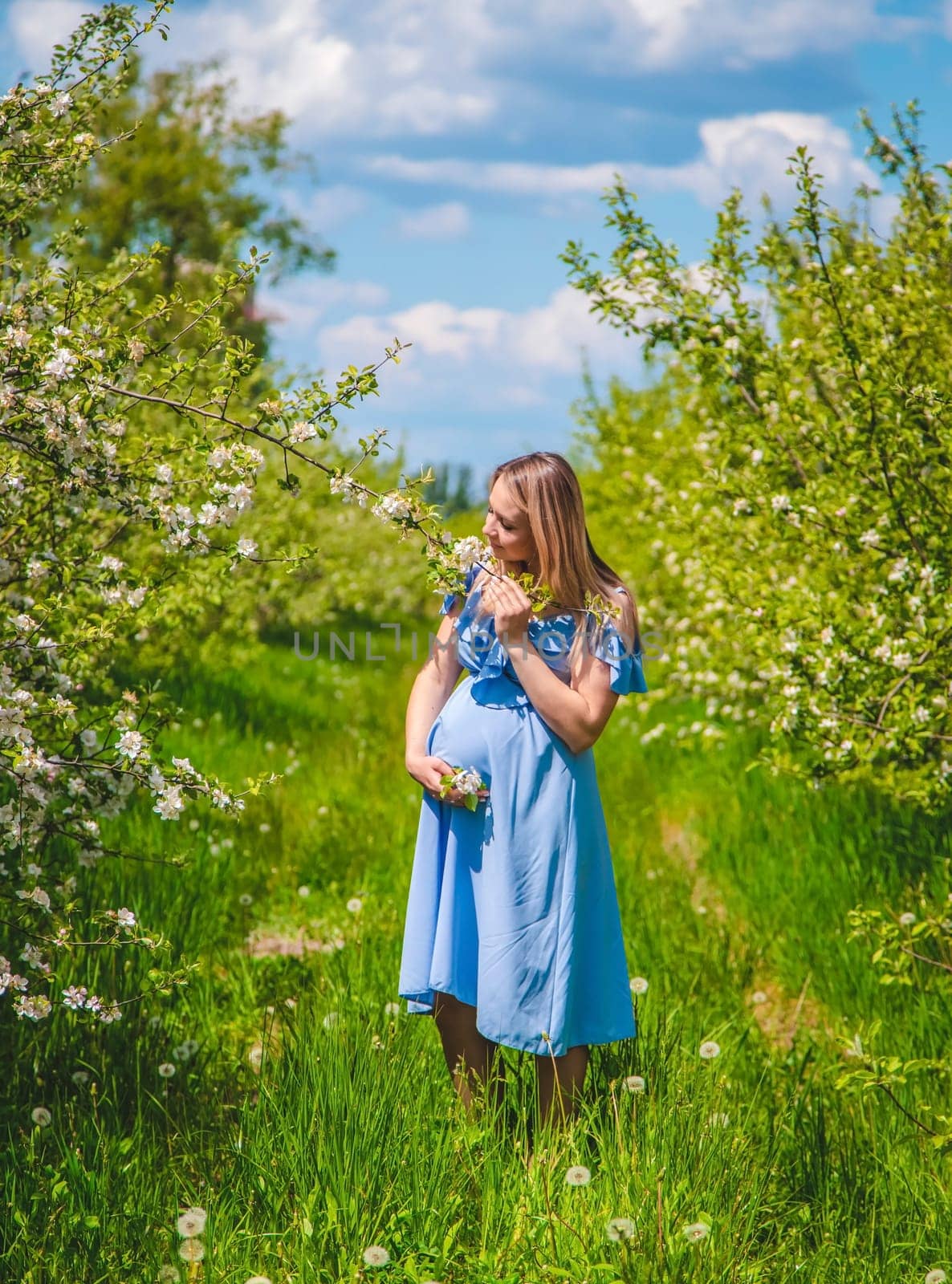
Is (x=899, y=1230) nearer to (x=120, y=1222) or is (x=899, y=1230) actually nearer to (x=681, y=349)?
(x=120, y=1222)

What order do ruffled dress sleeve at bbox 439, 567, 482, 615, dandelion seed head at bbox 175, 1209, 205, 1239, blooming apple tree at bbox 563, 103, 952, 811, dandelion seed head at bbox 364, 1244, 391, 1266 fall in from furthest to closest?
blooming apple tree at bbox 563, 103, 952, 811 < ruffled dress sleeve at bbox 439, 567, 482, 615 < dandelion seed head at bbox 175, 1209, 205, 1239 < dandelion seed head at bbox 364, 1244, 391, 1266

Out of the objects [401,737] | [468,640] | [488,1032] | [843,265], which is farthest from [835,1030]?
→ [401,737]

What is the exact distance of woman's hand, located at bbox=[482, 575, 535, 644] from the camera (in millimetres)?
3043

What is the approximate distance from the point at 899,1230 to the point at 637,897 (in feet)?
7.91

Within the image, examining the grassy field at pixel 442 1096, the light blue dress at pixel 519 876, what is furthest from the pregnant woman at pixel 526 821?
the grassy field at pixel 442 1096

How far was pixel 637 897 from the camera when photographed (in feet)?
18.1

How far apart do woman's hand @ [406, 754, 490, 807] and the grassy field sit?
2.55 feet

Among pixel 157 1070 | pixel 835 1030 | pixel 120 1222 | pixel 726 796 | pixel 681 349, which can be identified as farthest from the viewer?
pixel 726 796

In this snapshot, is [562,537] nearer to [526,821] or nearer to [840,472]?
[526,821]

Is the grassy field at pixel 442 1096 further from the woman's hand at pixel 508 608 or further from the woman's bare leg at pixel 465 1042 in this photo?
the woman's hand at pixel 508 608

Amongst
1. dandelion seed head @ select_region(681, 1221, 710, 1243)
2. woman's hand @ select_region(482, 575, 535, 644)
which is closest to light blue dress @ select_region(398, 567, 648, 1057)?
woman's hand @ select_region(482, 575, 535, 644)

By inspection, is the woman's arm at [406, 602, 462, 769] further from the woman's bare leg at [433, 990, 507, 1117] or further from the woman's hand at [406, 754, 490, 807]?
the woman's bare leg at [433, 990, 507, 1117]

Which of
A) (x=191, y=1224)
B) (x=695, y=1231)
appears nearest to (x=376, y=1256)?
(x=191, y=1224)

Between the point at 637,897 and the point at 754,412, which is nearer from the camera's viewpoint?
the point at 754,412
